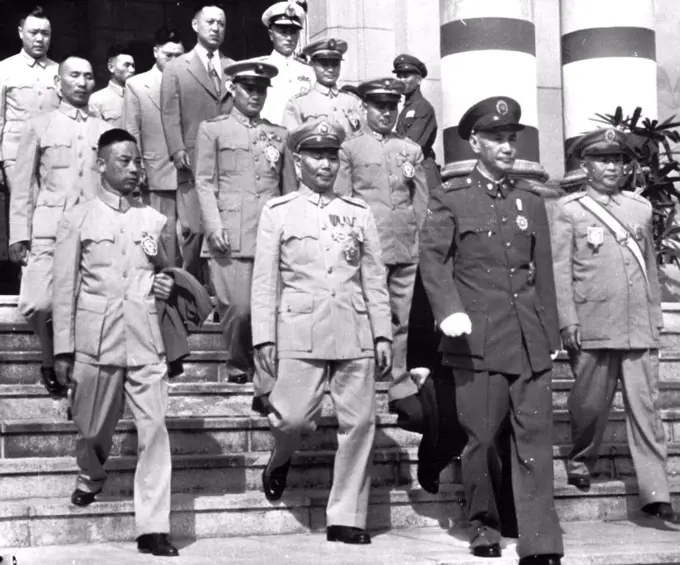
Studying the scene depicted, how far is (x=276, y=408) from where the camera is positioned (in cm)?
989

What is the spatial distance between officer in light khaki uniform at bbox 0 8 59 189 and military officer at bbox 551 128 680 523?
3.88m

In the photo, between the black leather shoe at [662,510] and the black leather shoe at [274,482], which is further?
the black leather shoe at [662,510]

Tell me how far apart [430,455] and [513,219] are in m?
1.44

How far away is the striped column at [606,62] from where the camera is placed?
15.2 metres

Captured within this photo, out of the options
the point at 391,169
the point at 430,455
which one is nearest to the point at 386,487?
the point at 430,455

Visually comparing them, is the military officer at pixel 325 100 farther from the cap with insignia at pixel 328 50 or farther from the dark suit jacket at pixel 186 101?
the dark suit jacket at pixel 186 101

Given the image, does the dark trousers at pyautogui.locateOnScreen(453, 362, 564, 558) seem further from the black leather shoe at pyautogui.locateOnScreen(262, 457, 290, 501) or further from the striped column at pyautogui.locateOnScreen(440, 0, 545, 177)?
the striped column at pyautogui.locateOnScreen(440, 0, 545, 177)

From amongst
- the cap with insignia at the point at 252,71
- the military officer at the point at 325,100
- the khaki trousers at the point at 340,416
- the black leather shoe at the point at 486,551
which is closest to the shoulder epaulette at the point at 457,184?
the khaki trousers at the point at 340,416

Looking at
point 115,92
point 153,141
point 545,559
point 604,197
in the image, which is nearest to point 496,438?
point 545,559

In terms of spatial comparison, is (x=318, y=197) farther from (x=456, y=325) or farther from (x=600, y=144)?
(x=600, y=144)

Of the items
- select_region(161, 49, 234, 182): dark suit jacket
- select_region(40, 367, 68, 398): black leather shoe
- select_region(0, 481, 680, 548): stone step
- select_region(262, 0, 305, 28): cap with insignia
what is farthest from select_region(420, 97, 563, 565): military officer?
select_region(262, 0, 305, 28): cap with insignia

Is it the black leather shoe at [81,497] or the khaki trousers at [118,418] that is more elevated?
the khaki trousers at [118,418]

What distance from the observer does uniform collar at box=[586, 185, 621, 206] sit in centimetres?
1129

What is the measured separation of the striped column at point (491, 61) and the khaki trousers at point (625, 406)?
3.75 metres
